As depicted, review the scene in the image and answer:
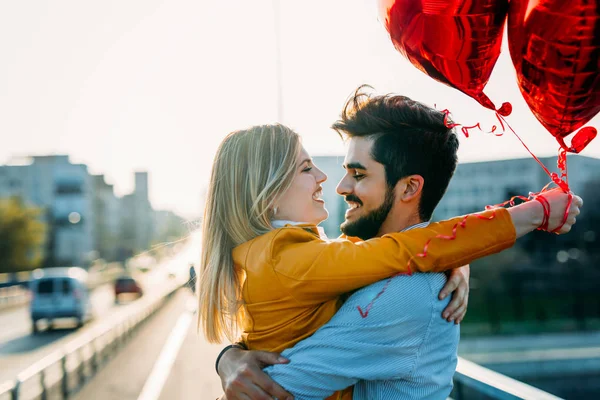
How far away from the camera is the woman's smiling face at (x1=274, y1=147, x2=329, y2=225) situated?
2.57m

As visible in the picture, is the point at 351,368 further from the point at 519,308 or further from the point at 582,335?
the point at 519,308

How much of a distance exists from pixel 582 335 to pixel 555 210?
49.5 metres

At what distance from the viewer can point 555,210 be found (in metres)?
2.14

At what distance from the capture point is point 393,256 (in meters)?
2.11

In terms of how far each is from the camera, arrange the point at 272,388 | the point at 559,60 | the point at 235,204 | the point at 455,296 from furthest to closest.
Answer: the point at 235,204, the point at 455,296, the point at 272,388, the point at 559,60

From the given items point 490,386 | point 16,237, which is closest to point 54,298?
point 490,386

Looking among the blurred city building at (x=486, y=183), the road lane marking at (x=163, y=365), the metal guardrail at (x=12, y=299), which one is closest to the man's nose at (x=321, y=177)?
the road lane marking at (x=163, y=365)

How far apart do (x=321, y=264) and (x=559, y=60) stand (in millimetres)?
946

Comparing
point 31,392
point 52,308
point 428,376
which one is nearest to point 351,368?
point 428,376

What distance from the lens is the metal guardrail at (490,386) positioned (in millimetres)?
2988

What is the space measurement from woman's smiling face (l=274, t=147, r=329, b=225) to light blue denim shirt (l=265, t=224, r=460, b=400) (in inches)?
20.5

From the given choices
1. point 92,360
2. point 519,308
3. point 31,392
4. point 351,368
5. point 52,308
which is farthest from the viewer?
point 519,308

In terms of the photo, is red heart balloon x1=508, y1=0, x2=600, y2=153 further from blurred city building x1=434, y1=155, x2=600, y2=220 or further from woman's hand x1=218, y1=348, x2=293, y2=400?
blurred city building x1=434, y1=155, x2=600, y2=220

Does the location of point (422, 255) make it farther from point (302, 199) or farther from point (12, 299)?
point (12, 299)
